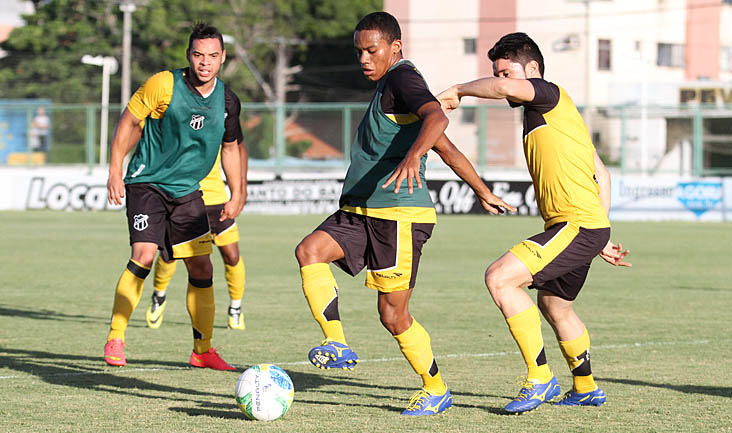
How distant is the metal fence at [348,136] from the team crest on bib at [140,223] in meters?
22.9

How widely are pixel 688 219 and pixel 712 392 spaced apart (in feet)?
69.2

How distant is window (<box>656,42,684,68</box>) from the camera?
55.2m

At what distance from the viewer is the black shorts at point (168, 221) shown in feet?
24.9

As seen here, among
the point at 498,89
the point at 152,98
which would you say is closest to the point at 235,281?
the point at 152,98

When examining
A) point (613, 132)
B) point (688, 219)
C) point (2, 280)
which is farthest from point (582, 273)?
point (613, 132)

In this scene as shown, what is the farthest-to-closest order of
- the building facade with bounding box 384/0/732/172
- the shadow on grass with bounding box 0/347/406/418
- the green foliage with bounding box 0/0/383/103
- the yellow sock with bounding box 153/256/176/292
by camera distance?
the green foliage with bounding box 0/0/383/103
the building facade with bounding box 384/0/732/172
the yellow sock with bounding box 153/256/176/292
the shadow on grass with bounding box 0/347/406/418

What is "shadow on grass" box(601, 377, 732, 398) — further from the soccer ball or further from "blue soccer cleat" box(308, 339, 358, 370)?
the soccer ball

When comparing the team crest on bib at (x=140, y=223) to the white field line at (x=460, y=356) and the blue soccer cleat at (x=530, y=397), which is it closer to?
the white field line at (x=460, y=356)

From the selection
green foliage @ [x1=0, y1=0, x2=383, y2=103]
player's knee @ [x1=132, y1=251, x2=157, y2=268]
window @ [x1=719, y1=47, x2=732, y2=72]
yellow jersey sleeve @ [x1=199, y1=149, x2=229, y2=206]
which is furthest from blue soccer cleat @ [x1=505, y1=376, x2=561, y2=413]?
window @ [x1=719, y1=47, x2=732, y2=72]

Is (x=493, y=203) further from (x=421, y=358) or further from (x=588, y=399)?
(x=588, y=399)

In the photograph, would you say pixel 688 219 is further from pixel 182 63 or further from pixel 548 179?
pixel 182 63

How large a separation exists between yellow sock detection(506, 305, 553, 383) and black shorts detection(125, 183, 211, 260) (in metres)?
2.59

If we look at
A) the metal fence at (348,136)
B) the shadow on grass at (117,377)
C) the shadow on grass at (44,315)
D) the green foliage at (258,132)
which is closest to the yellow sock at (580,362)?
the shadow on grass at (117,377)

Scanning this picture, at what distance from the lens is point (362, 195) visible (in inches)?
245
